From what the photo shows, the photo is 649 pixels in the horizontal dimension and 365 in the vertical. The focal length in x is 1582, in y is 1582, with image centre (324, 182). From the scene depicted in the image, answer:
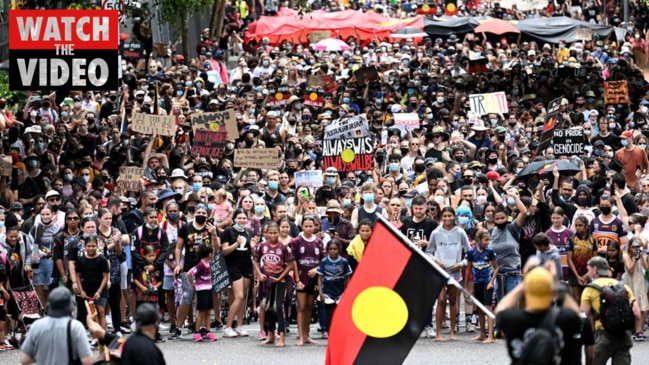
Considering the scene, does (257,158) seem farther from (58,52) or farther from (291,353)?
(291,353)

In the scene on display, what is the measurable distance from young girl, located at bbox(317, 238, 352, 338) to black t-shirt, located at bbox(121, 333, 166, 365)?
6796mm

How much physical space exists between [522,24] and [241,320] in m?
25.8

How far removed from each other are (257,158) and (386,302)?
11288mm

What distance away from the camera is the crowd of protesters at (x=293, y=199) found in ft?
58.7

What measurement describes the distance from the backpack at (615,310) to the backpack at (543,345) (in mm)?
3044

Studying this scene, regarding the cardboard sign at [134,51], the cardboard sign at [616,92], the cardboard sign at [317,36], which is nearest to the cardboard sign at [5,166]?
the cardboard sign at [134,51]

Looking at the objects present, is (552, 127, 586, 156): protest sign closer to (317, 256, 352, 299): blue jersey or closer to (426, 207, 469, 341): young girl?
(426, 207, 469, 341): young girl

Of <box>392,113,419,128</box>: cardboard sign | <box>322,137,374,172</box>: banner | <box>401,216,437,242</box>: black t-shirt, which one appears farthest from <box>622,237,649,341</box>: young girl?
<box>392,113,419,128</box>: cardboard sign

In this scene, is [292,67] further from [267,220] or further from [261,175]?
[267,220]

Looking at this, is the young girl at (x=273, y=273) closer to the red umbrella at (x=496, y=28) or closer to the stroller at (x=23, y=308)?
the stroller at (x=23, y=308)

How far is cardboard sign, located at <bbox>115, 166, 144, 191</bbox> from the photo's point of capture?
21.9 metres

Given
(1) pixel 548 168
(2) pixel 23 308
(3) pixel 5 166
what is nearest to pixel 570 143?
(1) pixel 548 168

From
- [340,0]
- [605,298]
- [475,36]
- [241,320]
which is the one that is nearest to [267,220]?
[241,320]

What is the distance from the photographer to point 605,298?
13320 mm
